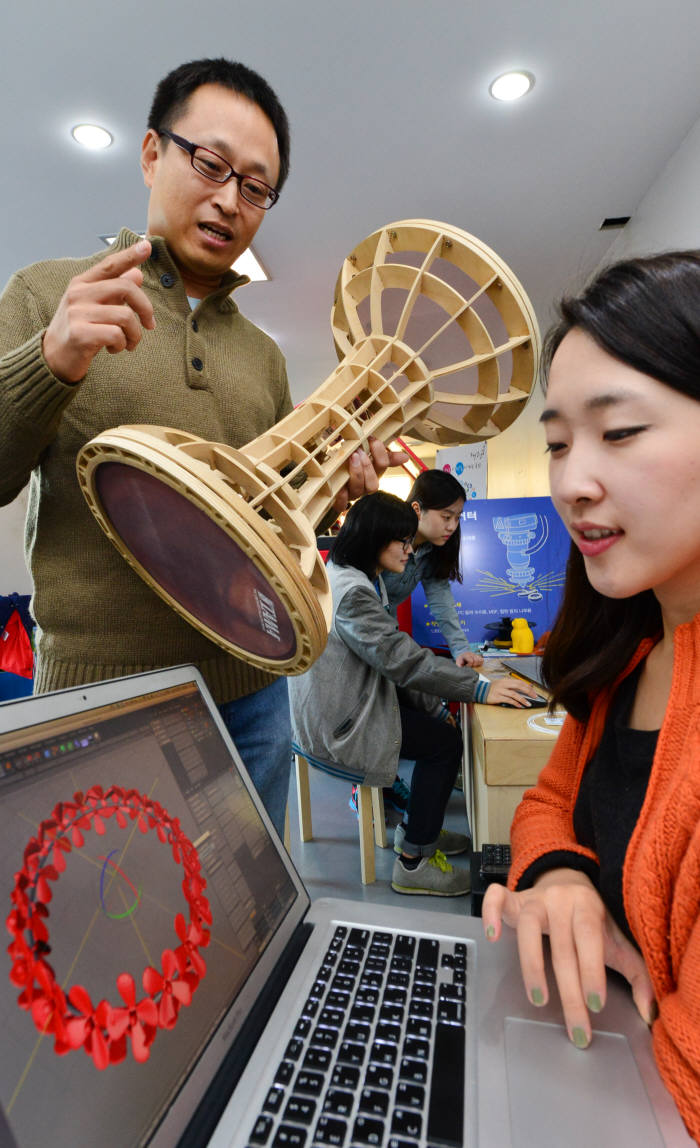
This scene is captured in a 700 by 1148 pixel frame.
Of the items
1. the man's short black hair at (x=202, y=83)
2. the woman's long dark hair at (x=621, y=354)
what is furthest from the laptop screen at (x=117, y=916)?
the man's short black hair at (x=202, y=83)

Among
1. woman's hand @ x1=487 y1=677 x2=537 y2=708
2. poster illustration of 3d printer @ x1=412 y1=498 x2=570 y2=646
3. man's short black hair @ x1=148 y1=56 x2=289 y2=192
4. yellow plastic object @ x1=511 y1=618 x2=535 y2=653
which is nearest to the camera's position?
man's short black hair @ x1=148 y1=56 x2=289 y2=192

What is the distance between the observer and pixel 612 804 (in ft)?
2.05

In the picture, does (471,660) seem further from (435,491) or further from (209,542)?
(209,542)

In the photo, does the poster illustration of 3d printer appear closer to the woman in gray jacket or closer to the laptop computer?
the woman in gray jacket

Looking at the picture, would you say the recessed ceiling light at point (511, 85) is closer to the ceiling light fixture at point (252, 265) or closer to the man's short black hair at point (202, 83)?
the ceiling light fixture at point (252, 265)

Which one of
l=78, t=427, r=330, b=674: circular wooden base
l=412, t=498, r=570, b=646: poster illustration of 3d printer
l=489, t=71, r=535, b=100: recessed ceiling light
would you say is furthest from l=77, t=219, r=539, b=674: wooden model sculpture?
l=412, t=498, r=570, b=646: poster illustration of 3d printer

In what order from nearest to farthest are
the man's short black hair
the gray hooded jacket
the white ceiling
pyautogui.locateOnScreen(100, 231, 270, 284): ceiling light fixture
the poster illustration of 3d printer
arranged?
the man's short black hair
the white ceiling
the gray hooded jacket
pyautogui.locateOnScreen(100, 231, 270, 284): ceiling light fixture
the poster illustration of 3d printer

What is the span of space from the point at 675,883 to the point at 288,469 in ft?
1.95

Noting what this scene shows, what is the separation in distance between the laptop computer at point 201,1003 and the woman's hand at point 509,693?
1211 millimetres

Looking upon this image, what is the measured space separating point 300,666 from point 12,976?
30 cm

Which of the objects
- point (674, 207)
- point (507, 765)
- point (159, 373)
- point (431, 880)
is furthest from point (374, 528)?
point (674, 207)

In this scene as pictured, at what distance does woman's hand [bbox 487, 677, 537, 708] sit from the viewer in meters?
1.70

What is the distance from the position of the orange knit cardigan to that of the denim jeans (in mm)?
407

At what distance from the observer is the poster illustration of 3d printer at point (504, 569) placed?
11.6 ft
